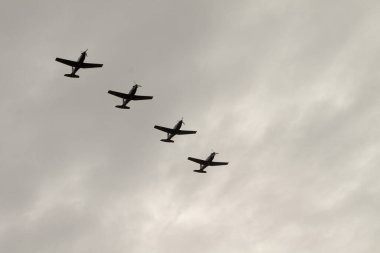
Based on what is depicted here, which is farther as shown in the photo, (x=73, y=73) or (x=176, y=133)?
(x=176, y=133)

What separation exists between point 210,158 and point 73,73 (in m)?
34.9

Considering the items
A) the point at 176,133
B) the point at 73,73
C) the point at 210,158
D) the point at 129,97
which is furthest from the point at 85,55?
the point at 210,158

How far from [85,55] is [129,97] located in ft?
40.3

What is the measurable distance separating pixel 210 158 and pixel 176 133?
1138cm

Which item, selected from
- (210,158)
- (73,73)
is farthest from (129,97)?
(210,158)

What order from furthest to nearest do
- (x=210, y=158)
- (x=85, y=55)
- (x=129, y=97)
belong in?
(x=210, y=158)
(x=129, y=97)
(x=85, y=55)

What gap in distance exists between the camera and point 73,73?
354 feet

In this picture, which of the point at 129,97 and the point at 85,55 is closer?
the point at 85,55

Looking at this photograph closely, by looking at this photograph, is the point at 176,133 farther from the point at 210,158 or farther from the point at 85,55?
the point at 85,55

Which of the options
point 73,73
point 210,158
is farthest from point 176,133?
point 73,73

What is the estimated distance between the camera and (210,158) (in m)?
124

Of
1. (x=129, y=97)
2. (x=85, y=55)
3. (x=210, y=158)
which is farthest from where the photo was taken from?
(x=210, y=158)

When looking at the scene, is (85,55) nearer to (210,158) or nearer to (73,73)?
(73,73)

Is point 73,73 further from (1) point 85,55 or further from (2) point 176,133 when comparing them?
(2) point 176,133
